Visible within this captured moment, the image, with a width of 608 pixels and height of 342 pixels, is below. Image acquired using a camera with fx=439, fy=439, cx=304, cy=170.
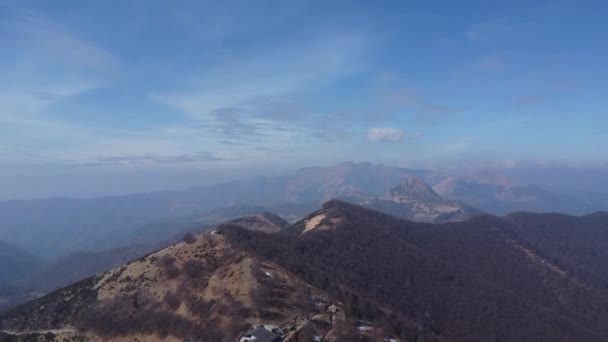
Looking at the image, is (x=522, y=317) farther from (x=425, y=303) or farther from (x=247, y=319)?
(x=247, y=319)

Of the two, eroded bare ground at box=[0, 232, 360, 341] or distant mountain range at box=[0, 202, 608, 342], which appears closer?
eroded bare ground at box=[0, 232, 360, 341]

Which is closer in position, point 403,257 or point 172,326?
point 172,326

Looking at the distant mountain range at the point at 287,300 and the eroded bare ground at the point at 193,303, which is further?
the distant mountain range at the point at 287,300

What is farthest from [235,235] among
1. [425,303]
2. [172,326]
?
[425,303]

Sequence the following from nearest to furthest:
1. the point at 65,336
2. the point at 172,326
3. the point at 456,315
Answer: the point at 172,326 → the point at 65,336 → the point at 456,315

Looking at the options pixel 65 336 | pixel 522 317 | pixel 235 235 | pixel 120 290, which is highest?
pixel 235 235

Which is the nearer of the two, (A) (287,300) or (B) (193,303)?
(A) (287,300)

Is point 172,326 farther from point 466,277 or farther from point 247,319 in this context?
point 466,277

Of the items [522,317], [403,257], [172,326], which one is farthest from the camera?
[403,257]

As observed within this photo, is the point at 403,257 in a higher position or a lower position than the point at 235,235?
lower

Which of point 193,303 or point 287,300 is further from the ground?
point 287,300
